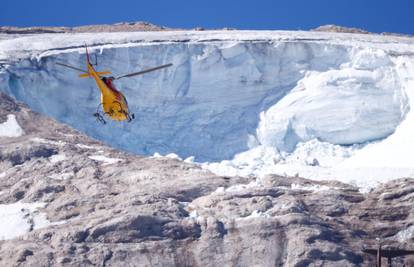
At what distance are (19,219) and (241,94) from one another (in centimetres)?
1785

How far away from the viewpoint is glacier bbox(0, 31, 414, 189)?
177 ft

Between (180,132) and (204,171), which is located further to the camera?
(180,132)

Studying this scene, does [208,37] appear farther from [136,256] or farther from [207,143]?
[136,256]

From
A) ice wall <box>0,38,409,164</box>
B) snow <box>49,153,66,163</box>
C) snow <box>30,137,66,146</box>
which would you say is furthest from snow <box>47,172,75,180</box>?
ice wall <box>0,38,409,164</box>

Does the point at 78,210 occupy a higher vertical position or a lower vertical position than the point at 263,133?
lower

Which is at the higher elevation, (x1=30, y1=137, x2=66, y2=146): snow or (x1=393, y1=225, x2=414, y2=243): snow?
(x1=30, y1=137, x2=66, y2=146): snow

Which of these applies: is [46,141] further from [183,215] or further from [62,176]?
[183,215]

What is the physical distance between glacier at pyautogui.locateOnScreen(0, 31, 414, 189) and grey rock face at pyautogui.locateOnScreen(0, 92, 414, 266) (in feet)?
20.9

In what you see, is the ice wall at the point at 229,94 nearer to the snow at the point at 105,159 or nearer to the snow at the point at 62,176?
the snow at the point at 105,159

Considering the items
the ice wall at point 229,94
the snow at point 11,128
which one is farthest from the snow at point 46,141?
the ice wall at point 229,94

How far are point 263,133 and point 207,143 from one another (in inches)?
109

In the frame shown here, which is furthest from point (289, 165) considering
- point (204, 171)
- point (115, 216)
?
point (115, 216)

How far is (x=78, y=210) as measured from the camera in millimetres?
42781

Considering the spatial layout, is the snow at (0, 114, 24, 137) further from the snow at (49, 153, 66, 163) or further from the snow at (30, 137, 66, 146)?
the snow at (49, 153, 66, 163)
